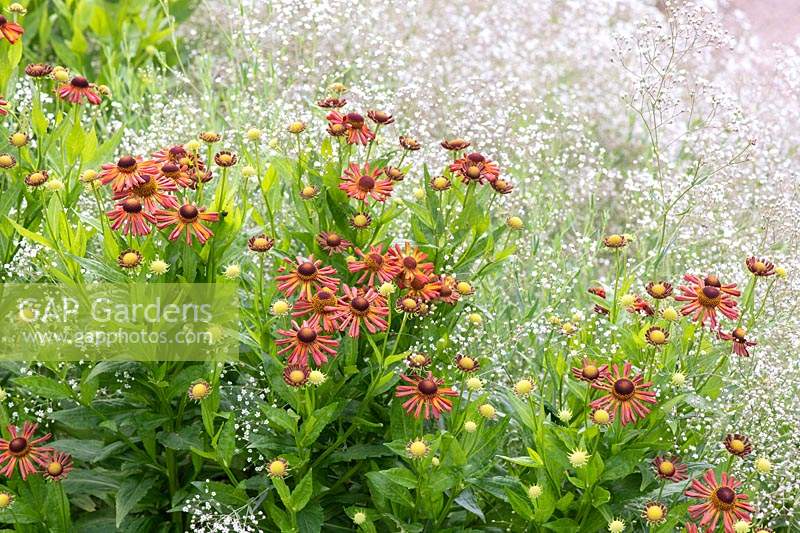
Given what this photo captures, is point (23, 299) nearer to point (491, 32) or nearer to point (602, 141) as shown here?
point (602, 141)

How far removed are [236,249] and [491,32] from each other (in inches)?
151

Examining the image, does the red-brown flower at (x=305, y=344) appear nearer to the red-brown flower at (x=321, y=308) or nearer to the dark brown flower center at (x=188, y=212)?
the red-brown flower at (x=321, y=308)

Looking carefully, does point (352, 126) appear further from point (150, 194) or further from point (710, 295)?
point (710, 295)

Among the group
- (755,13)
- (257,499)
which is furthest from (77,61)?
(755,13)

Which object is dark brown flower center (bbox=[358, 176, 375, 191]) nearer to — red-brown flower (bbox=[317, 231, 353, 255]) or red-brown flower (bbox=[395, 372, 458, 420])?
red-brown flower (bbox=[317, 231, 353, 255])

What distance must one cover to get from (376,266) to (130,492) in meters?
0.89

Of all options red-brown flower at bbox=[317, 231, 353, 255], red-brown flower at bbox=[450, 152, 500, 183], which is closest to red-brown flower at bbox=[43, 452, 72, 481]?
red-brown flower at bbox=[317, 231, 353, 255]

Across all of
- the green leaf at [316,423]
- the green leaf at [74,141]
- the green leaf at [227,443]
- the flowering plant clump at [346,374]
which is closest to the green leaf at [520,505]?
the flowering plant clump at [346,374]

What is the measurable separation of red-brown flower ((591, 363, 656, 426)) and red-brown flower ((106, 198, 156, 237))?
113 centimetres

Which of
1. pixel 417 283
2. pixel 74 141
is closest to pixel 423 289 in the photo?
pixel 417 283

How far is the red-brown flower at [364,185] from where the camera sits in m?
2.43

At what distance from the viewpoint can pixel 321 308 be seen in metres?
2.24

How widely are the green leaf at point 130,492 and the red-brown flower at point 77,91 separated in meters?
1.06

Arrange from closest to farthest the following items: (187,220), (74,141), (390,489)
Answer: (187,220) → (390,489) → (74,141)
